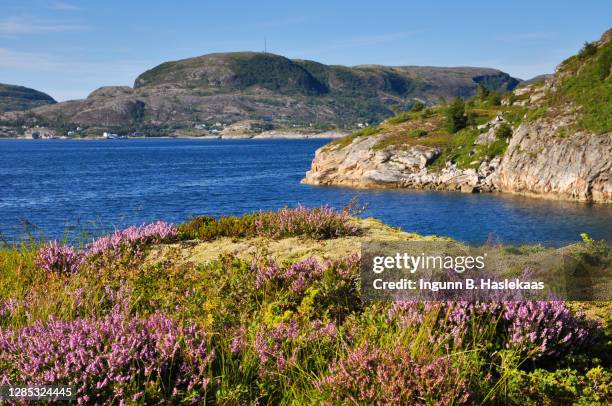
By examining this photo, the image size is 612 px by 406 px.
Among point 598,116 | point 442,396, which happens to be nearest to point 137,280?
point 442,396

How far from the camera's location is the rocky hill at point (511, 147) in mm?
62188

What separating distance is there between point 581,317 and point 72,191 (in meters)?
85.3

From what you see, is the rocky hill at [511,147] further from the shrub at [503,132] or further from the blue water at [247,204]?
the blue water at [247,204]

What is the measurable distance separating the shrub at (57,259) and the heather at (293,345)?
4.42 ft

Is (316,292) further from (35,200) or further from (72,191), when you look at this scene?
(72,191)

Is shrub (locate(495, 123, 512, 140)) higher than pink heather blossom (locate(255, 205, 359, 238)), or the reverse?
shrub (locate(495, 123, 512, 140))

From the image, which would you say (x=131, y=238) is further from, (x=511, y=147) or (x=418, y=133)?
(x=418, y=133)

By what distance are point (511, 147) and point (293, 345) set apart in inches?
2790

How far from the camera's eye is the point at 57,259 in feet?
30.3

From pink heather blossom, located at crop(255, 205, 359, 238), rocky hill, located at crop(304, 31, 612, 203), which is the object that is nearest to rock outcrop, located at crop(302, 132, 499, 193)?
rocky hill, located at crop(304, 31, 612, 203)

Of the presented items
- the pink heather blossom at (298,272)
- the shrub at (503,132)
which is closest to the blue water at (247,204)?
the shrub at (503,132)

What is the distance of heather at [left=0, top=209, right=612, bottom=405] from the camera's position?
186 inches

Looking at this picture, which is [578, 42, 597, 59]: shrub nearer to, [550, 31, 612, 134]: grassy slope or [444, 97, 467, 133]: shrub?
[550, 31, 612, 134]: grassy slope

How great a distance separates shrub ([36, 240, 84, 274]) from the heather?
4.42ft
